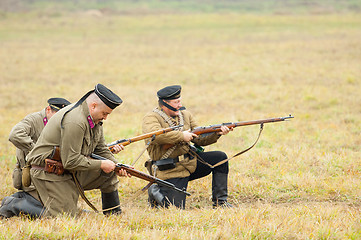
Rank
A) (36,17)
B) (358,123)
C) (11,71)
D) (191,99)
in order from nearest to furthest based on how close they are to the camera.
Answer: (358,123)
(191,99)
(11,71)
(36,17)

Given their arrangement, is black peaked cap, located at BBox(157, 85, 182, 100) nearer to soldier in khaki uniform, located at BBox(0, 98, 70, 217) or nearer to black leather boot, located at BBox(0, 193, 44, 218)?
soldier in khaki uniform, located at BBox(0, 98, 70, 217)

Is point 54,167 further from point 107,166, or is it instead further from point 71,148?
point 107,166

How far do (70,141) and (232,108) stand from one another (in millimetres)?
10676

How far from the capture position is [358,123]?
1270cm

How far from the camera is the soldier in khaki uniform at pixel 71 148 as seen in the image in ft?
18.3

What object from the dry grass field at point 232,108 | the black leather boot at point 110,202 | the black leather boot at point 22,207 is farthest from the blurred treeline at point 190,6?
the black leather boot at point 22,207

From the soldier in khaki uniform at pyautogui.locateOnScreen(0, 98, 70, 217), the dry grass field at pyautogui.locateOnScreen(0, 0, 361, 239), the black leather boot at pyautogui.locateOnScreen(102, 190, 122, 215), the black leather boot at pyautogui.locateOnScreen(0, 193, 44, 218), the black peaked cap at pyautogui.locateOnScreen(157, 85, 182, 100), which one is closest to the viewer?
the dry grass field at pyautogui.locateOnScreen(0, 0, 361, 239)

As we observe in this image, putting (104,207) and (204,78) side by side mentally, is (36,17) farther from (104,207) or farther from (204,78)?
(104,207)

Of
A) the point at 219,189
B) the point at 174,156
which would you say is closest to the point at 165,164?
the point at 174,156

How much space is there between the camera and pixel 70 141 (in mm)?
5551

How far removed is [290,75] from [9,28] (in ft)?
123

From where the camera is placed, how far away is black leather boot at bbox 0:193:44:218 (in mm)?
6238

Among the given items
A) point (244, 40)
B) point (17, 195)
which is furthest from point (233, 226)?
point (244, 40)

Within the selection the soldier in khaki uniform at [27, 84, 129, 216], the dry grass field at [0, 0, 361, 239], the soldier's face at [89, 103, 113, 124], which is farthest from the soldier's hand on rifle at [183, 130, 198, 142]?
the soldier's face at [89, 103, 113, 124]
